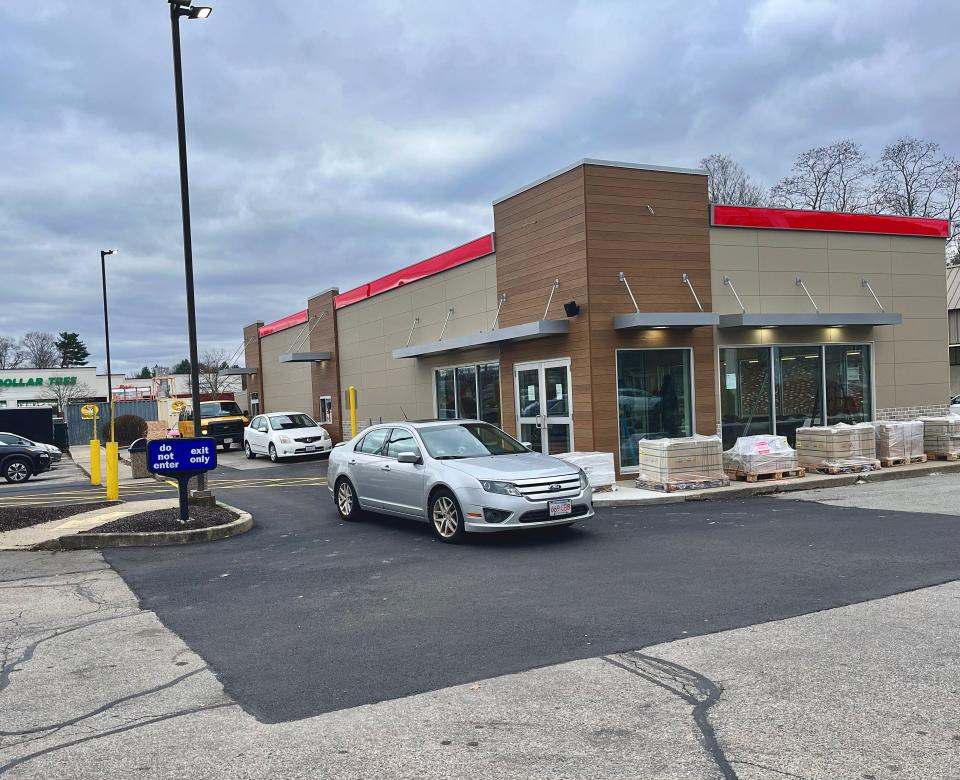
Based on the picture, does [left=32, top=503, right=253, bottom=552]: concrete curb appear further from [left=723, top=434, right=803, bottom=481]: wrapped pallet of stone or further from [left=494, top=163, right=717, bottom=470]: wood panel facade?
[left=723, top=434, right=803, bottom=481]: wrapped pallet of stone

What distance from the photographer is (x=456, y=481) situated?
34.0ft

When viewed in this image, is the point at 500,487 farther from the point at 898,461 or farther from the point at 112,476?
the point at 898,461

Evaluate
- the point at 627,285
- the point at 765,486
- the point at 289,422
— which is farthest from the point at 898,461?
the point at 289,422

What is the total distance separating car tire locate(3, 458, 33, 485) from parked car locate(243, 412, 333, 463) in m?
6.91

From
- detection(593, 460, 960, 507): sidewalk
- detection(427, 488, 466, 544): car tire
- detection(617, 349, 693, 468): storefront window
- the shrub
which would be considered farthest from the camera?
the shrub

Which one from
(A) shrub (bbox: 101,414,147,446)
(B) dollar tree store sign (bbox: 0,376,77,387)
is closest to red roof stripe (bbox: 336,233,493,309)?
(A) shrub (bbox: 101,414,147,446)

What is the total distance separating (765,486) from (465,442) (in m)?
6.14

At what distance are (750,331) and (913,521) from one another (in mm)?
7337

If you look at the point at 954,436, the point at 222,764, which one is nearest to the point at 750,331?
the point at 954,436

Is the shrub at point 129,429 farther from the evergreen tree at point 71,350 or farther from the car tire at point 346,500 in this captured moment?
the evergreen tree at point 71,350

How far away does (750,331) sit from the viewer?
17594 millimetres

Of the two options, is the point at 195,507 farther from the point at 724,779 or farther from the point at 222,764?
the point at 724,779

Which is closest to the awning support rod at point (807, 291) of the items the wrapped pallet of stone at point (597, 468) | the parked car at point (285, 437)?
the wrapped pallet of stone at point (597, 468)

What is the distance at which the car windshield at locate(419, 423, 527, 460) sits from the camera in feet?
37.0
